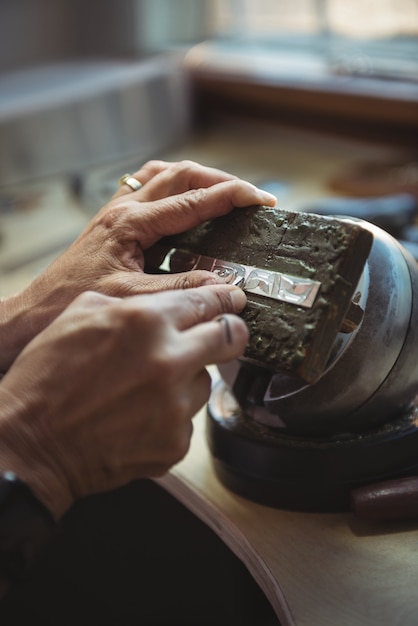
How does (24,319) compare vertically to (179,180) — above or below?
below

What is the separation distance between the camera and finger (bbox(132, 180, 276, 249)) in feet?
2.50

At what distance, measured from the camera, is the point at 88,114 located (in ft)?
6.63

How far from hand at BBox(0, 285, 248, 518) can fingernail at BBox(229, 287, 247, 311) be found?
0.04 m

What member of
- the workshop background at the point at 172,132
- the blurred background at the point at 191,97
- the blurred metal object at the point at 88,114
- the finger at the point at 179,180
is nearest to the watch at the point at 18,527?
the finger at the point at 179,180

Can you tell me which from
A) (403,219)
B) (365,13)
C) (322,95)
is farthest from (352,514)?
(365,13)

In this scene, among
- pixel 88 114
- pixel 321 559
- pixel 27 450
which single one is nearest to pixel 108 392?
pixel 27 450

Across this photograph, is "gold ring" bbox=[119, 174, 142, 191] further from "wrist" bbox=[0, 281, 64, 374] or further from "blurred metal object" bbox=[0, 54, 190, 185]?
"blurred metal object" bbox=[0, 54, 190, 185]

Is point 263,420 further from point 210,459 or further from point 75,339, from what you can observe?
point 75,339

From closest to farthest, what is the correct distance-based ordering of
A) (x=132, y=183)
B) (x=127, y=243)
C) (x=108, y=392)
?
(x=108, y=392) < (x=127, y=243) < (x=132, y=183)

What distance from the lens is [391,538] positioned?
0.73 m

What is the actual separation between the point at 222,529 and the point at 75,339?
317mm

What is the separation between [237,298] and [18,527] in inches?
11.8

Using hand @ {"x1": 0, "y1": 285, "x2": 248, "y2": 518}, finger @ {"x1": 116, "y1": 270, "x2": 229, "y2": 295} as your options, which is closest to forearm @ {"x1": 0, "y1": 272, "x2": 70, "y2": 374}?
finger @ {"x1": 116, "y1": 270, "x2": 229, "y2": 295}

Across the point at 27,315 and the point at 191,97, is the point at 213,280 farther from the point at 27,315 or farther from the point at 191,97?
the point at 191,97
